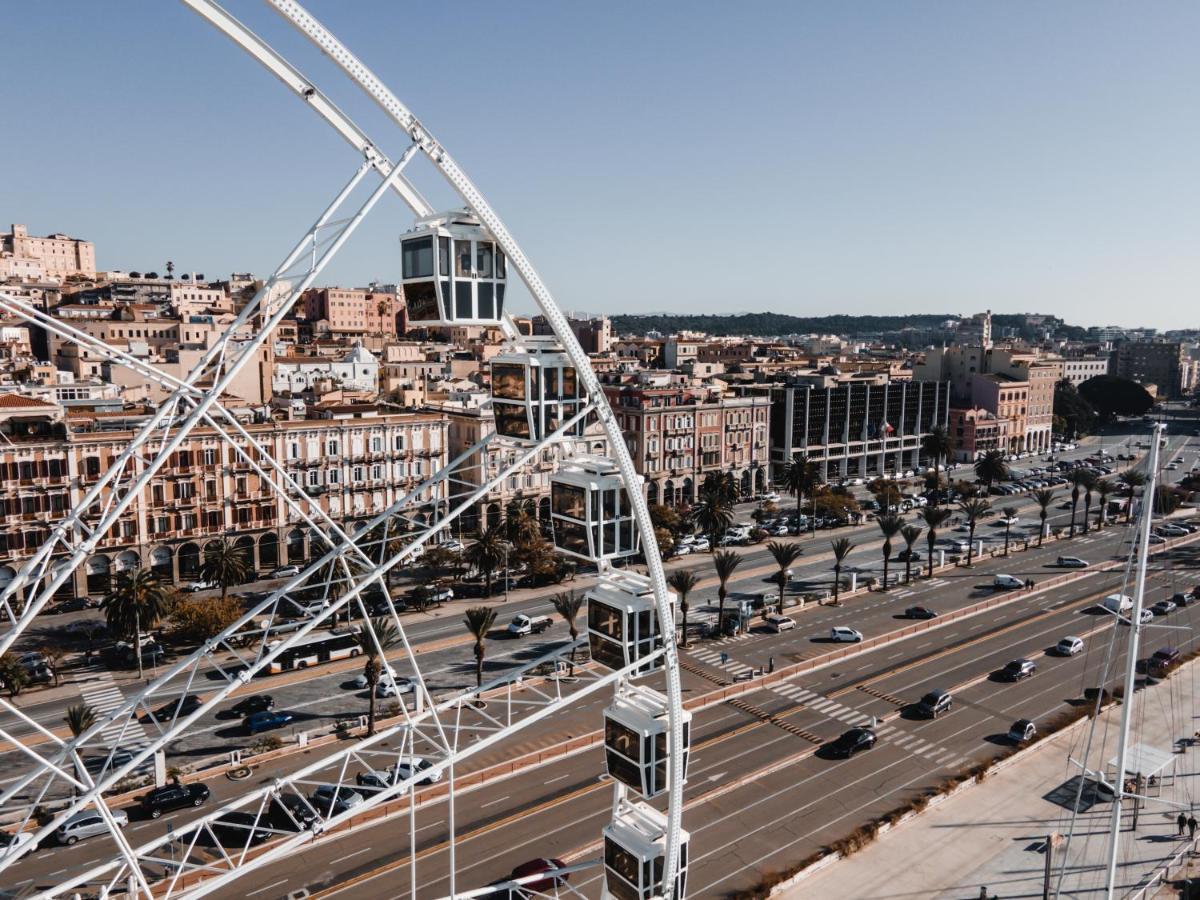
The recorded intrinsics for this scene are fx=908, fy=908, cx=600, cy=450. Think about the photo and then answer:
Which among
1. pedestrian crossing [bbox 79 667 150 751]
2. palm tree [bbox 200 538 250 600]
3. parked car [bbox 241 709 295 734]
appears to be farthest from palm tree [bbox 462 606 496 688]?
palm tree [bbox 200 538 250 600]

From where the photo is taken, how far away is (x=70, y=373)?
104250 millimetres

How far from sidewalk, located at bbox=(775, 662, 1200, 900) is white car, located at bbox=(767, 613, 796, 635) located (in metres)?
21.1

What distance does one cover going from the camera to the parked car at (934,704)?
50781 mm

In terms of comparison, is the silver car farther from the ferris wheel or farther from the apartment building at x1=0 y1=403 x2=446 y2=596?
the apartment building at x1=0 y1=403 x2=446 y2=596

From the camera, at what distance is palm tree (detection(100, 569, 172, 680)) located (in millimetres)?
55031

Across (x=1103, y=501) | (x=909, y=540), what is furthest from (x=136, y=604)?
(x=1103, y=501)

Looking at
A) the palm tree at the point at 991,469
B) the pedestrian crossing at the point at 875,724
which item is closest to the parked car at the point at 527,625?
the pedestrian crossing at the point at 875,724

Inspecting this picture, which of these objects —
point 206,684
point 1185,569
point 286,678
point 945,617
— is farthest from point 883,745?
point 1185,569

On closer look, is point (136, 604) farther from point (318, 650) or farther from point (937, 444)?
point (937, 444)

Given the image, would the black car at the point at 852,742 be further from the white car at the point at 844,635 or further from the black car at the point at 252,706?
the black car at the point at 252,706

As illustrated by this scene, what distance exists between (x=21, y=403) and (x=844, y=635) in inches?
2514

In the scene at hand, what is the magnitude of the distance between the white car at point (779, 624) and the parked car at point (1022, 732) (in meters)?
19.2

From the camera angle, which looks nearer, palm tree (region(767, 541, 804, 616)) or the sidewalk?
the sidewalk

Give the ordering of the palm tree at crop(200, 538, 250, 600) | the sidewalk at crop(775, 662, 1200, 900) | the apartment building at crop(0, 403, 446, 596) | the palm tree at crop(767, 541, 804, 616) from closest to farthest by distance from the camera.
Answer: the sidewalk at crop(775, 662, 1200, 900) → the palm tree at crop(200, 538, 250, 600) → the apartment building at crop(0, 403, 446, 596) → the palm tree at crop(767, 541, 804, 616)
